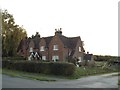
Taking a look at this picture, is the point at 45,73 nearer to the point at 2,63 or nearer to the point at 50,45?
the point at 2,63

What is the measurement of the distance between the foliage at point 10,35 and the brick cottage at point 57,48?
7.66m

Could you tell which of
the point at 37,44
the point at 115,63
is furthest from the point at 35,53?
the point at 115,63

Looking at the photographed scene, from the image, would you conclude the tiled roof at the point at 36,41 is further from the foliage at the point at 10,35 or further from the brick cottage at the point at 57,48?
the foliage at the point at 10,35

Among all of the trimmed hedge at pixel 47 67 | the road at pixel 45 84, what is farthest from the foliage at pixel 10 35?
the road at pixel 45 84

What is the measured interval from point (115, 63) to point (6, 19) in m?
34.4

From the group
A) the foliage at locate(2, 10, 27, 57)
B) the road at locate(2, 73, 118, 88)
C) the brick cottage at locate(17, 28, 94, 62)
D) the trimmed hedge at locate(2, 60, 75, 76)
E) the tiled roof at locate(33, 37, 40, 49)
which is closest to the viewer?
A: the road at locate(2, 73, 118, 88)

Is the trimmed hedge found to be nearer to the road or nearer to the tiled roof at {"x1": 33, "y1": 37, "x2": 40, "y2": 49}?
the road

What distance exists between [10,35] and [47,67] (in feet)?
127

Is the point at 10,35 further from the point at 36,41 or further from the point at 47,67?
the point at 47,67

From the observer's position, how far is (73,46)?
60.3 m

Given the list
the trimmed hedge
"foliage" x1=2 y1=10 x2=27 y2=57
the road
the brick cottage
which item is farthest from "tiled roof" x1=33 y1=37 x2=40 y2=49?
the road

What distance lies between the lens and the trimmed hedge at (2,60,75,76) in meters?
34.2

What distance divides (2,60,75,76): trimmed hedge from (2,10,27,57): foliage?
30.0m

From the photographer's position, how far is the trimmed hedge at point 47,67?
34.2 meters
